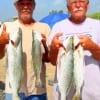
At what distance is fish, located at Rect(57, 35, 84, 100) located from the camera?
4867 mm

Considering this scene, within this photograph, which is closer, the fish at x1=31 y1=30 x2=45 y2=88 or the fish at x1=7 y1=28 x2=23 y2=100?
the fish at x1=7 y1=28 x2=23 y2=100

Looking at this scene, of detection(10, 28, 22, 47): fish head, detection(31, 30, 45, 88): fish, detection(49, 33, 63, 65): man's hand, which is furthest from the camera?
detection(31, 30, 45, 88): fish

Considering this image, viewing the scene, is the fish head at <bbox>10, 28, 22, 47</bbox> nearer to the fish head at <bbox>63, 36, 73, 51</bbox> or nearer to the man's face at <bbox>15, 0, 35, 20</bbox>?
the man's face at <bbox>15, 0, 35, 20</bbox>

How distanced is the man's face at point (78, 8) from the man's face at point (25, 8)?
24.7 inches

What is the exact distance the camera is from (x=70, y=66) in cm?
494

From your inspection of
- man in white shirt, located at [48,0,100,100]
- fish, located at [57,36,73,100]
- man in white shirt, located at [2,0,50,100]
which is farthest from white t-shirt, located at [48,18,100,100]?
man in white shirt, located at [2,0,50,100]

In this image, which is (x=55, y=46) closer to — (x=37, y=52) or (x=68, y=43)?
(x=68, y=43)

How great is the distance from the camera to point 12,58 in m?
5.18

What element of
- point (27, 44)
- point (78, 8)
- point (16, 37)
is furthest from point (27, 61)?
point (78, 8)

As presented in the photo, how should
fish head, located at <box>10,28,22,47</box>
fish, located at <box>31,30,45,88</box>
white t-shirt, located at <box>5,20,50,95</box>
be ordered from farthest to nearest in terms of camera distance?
white t-shirt, located at <box>5,20,50,95</box>, fish, located at <box>31,30,45,88</box>, fish head, located at <box>10,28,22,47</box>

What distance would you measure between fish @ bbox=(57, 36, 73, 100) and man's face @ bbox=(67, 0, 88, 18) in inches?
16.1

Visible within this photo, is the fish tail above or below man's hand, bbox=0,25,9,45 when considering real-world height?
below

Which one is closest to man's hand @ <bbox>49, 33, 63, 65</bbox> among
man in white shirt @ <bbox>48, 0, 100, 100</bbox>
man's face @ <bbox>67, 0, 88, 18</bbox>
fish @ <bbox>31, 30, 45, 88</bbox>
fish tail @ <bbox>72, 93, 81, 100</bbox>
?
man in white shirt @ <bbox>48, 0, 100, 100</bbox>

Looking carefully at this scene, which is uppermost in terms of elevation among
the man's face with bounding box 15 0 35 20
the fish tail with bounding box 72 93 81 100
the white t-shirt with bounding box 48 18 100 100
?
the man's face with bounding box 15 0 35 20
